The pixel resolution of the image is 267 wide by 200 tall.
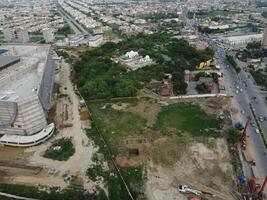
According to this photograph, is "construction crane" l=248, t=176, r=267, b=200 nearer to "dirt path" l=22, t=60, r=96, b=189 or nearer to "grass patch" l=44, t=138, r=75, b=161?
"dirt path" l=22, t=60, r=96, b=189

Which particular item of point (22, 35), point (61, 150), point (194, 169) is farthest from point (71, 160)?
point (22, 35)

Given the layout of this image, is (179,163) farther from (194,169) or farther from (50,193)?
(50,193)

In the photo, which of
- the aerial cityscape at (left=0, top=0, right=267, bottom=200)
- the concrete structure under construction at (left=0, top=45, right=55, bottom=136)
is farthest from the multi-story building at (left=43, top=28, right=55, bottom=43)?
the concrete structure under construction at (left=0, top=45, right=55, bottom=136)

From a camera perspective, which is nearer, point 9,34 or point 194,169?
point 194,169

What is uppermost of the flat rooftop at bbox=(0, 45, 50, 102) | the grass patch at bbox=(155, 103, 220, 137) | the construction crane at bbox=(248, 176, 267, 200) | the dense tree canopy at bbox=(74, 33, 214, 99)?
the flat rooftop at bbox=(0, 45, 50, 102)

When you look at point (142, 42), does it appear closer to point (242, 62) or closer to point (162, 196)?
point (242, 62)

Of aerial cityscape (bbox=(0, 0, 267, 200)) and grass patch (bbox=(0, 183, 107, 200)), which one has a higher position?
aerial cityscape (bbox=(0, 0, 267, 200))
